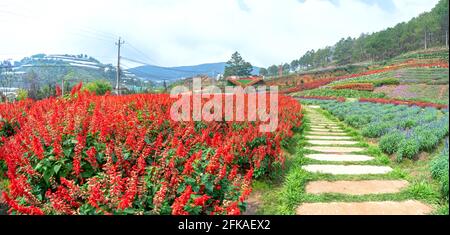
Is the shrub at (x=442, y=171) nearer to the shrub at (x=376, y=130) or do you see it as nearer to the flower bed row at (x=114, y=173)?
the flower bed row at (x=114, y=173)

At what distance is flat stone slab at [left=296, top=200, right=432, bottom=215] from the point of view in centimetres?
405

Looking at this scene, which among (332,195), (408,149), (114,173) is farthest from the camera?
(408,149)

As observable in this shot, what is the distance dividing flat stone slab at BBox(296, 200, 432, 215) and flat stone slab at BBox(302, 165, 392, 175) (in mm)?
1397

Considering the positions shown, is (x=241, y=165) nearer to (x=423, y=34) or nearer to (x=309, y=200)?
(x=309, y=200)

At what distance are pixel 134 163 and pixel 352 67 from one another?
67438mm

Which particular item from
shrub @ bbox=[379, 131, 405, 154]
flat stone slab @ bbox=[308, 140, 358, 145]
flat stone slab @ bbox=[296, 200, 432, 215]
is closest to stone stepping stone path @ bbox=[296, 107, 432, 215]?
flat stone slab @ bbox=[296, 200, 432, 215]

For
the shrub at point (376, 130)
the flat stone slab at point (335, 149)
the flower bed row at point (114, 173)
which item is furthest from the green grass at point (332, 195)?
the shrub at point (376, 130)

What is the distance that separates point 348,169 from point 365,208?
194 centimetres

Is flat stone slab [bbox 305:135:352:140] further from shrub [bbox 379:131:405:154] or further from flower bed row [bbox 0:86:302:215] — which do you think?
flower bed row [bbox 0:86:302:215]

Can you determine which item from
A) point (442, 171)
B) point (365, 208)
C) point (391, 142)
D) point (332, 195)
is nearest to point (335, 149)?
point (391, 142)

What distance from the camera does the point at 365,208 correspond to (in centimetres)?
416

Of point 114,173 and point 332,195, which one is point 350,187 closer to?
point 332,195

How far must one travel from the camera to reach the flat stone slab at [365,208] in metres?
4.05

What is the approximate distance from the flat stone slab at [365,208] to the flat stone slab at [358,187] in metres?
0.43
